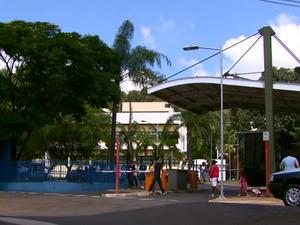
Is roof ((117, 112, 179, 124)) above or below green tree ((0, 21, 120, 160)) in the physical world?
above

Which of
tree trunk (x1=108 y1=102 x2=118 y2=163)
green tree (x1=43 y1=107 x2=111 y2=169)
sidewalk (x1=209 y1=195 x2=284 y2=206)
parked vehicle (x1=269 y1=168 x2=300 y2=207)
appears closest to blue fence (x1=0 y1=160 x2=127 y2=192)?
tree trunk (x1=108 y1=102 x2=118 y2=163)

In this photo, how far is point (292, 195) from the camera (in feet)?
61.3

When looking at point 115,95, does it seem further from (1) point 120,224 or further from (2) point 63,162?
(1) point 120,224

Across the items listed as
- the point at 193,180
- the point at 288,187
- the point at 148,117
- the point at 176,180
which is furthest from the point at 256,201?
the point at 148,117

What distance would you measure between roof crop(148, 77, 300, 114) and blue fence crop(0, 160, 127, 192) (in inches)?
209

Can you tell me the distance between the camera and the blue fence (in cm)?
3259

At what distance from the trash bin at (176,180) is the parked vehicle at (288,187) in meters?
14.7

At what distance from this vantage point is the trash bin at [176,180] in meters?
33.7

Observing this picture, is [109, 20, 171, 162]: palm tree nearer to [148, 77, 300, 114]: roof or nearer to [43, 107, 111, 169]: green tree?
[148, 77, 300, 114]: roof

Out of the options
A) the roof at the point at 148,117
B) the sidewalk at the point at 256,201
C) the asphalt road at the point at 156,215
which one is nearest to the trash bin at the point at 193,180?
the sidewalk at the point at 256,201

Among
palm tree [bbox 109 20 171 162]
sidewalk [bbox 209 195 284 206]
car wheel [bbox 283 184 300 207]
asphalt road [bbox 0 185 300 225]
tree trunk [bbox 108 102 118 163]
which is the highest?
palm tree [bbox 109 20 171 162]

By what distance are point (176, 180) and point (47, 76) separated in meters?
9.17

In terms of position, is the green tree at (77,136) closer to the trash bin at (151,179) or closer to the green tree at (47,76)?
the green tree at (47,76)

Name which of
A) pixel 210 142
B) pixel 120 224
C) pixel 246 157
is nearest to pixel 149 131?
pixel 210 142
